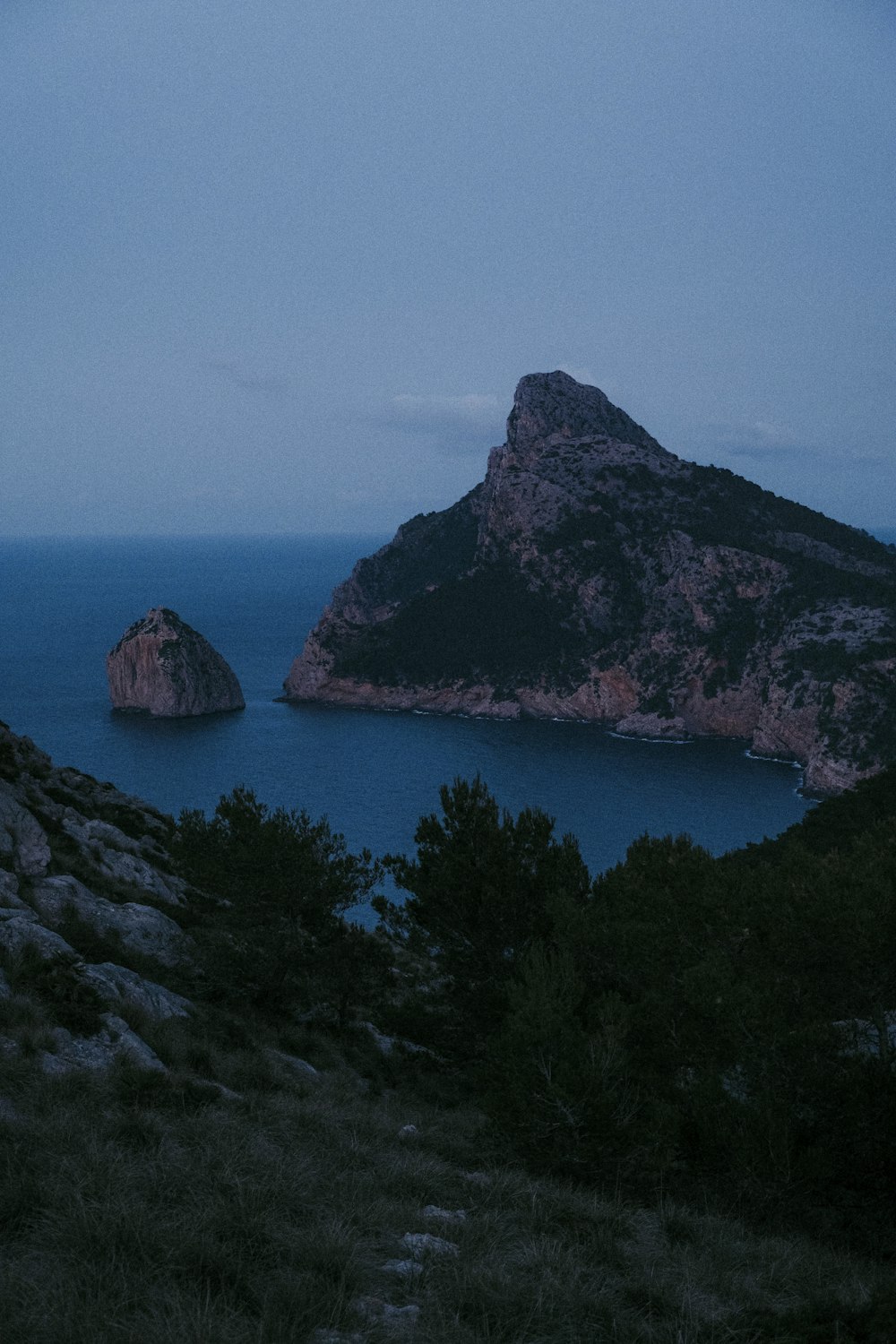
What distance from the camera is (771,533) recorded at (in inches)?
5664

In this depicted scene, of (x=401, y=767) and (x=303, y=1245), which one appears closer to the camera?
(x=303, y=1245)

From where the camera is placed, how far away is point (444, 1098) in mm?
19656

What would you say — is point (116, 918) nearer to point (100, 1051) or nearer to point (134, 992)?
point (134, 992)

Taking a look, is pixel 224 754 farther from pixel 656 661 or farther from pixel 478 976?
pixel 478 976

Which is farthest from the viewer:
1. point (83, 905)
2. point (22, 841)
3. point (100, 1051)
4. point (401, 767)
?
point (401, 767)

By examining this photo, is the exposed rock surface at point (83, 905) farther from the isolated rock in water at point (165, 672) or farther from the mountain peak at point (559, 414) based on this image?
the mountain peak at point (559, 414)

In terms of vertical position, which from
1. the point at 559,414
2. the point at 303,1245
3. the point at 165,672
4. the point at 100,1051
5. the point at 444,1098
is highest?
the point at 559,414

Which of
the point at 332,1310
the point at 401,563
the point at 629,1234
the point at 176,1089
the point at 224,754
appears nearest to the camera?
the point at 332,1310

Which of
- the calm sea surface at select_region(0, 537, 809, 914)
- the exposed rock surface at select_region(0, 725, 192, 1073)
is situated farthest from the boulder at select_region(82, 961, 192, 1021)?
the calm sea surface at select_region(0, 537, 809, 914)

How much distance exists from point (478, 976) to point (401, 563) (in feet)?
554

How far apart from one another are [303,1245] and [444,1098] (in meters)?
12.9

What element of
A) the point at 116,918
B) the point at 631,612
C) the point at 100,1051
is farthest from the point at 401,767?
the point at 100,1051

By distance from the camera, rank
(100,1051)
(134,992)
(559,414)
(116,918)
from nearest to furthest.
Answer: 1. (100,1051)
2. (134,992)
3. (116,918)
4. (559,414)

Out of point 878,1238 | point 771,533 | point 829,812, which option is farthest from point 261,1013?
point 771,533
